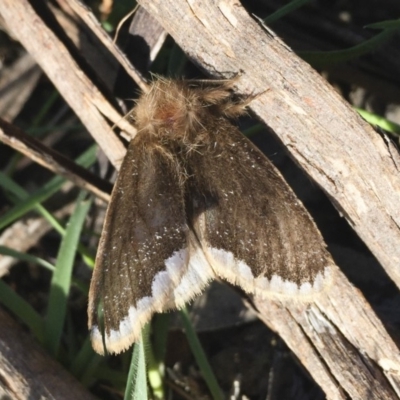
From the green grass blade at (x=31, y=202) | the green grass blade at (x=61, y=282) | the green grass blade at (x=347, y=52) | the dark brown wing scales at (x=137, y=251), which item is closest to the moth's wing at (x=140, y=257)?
the dark brown wing scales at (x=137, y=251)

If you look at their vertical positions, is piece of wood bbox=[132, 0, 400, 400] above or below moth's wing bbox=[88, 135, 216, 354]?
above

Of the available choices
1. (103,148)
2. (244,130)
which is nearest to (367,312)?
(244,130)

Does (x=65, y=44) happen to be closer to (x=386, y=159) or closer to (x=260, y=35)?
(x=260, y=35)

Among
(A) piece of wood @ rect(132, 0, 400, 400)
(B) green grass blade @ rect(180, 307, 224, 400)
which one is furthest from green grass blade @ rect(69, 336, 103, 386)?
(A) piece of wood @ rect(132, 0, 400, 400)

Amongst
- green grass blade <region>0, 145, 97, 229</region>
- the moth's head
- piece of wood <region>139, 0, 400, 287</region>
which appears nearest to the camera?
piece of wood <region>139, 0, 400, 287</region>

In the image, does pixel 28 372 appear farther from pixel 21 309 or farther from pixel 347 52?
pixel 347 52

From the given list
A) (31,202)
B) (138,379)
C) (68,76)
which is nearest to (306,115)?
(68,76)

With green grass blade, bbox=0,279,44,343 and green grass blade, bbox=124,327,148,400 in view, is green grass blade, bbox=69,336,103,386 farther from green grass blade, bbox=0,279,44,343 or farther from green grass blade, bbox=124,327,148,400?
green grass blade, bbox=124,327,148,400
